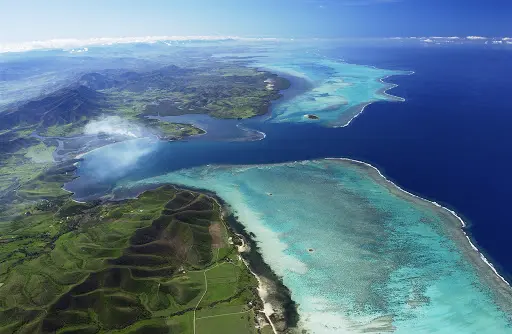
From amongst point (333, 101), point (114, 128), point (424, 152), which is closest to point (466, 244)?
point (424, 152)

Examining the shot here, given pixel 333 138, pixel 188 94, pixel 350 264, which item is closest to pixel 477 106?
pixel 333 138

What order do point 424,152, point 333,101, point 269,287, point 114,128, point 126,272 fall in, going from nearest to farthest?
1. point 269,287
2. point 126,272
3. point 424,152
4. point 114,128
5. point 333,101

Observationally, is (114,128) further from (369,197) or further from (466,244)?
(466,244)

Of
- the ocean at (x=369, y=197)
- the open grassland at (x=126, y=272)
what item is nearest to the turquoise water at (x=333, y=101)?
the ocean at (x=369, y=197)

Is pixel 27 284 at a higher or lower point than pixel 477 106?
lower

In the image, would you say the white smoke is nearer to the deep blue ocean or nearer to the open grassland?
the deep blue ocean

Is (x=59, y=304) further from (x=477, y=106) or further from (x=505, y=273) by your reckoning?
(x=477, y=106)
